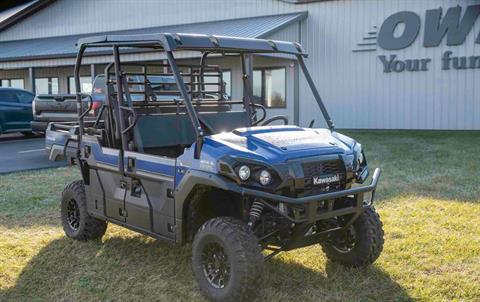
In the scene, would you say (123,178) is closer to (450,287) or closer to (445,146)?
(450,287)

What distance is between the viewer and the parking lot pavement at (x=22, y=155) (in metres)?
10.4

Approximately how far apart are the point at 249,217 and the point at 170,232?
0.66 m

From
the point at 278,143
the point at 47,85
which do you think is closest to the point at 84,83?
the point at 47,85

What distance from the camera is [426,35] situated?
16906 millimetres

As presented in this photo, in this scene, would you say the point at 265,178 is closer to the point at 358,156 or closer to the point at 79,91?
the point at 358,156

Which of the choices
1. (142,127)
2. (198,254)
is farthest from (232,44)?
(198,254)

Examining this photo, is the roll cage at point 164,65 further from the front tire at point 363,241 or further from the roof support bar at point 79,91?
the front tire at point 363,241

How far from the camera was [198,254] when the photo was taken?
3998mm

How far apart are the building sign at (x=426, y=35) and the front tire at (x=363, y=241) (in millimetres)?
13427

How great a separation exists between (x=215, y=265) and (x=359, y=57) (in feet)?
49.6

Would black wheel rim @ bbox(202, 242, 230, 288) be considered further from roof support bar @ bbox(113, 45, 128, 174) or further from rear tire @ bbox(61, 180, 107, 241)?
rear tire @ bbox(61, 180, 107, 241)

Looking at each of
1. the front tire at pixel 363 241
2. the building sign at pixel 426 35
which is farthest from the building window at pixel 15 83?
the front tire at pixel 363 241

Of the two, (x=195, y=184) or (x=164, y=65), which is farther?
(x=164, y=65)

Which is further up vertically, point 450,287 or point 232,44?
point 232,44
